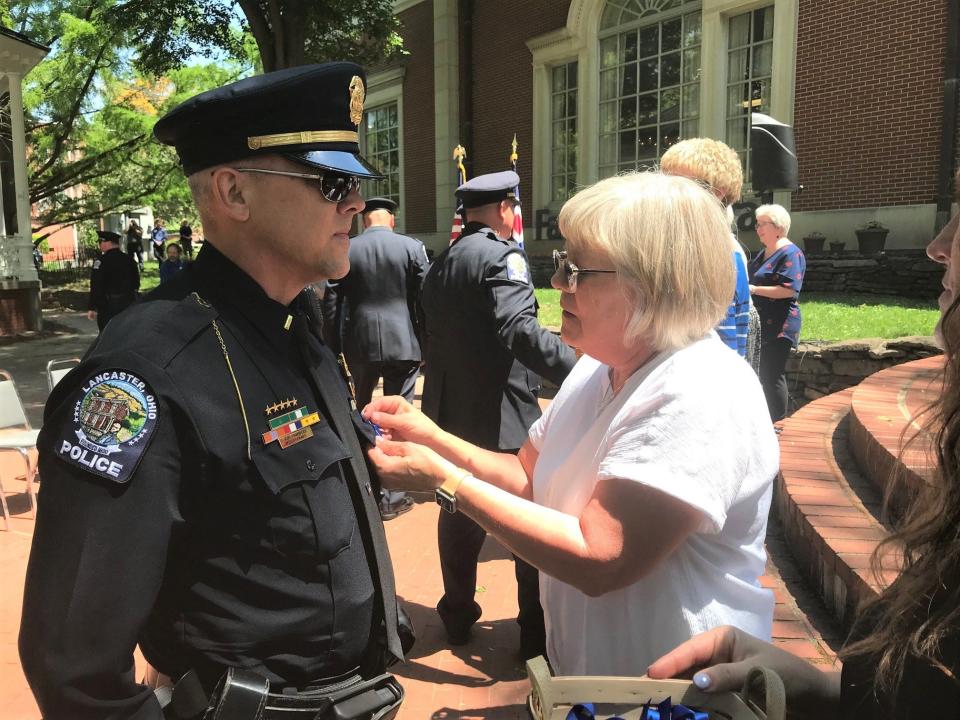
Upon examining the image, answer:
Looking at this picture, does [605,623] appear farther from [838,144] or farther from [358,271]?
[838,144]

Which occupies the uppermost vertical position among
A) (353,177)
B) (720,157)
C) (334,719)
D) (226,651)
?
(720,157)

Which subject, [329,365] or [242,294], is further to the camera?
[329,365]

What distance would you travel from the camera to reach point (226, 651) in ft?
4.39

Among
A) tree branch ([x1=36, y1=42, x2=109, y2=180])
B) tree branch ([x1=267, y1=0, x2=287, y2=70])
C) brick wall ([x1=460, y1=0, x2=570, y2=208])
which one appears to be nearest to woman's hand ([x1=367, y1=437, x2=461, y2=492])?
tree branch ([x1=267, y1=0, x2=287, y2=70])

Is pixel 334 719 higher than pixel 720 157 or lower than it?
lower

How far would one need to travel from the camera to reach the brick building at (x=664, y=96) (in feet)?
34.6

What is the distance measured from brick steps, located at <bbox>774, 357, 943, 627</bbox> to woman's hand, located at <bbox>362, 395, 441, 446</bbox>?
1.34m

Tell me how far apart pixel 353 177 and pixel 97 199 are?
2429cm

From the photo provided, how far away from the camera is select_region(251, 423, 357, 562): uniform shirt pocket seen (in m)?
1.33

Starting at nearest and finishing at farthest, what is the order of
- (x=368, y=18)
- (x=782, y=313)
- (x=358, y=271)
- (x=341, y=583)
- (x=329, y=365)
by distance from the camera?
(x=341, y=583) → (x=329, y=365) → (x=358, y=271) → (x=782, y=313) → (x=368, y=18)

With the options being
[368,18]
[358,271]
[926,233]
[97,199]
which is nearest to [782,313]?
[358,271]

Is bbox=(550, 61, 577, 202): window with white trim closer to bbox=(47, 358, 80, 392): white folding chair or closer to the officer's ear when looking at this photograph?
bbox=(47, 358, 80, 392): white folding chair

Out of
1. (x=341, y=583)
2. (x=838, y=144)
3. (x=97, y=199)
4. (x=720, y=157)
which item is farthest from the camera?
(x=97, y=199)

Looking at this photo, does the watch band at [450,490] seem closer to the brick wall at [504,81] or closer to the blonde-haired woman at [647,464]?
the blonde-haired woman at [647,464]
